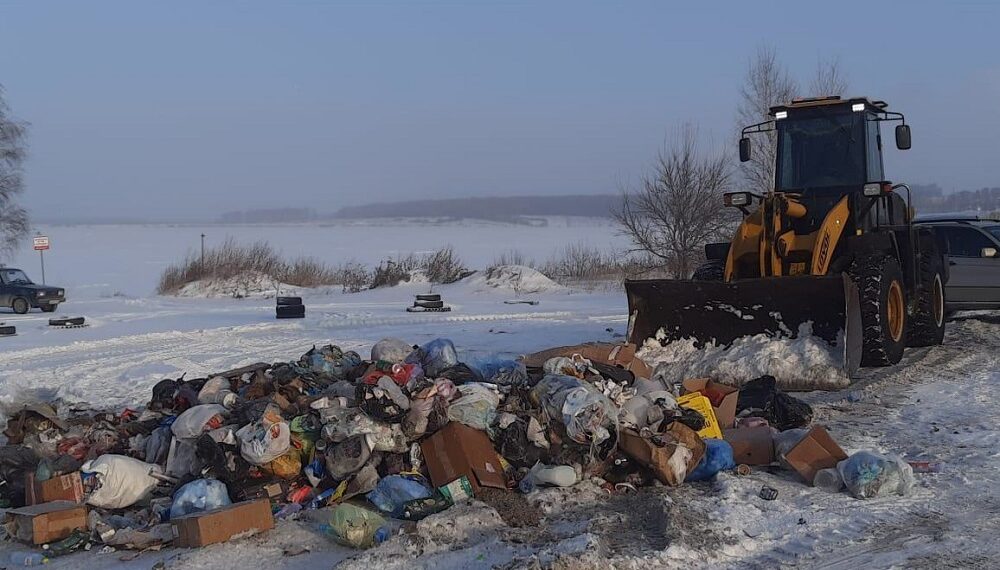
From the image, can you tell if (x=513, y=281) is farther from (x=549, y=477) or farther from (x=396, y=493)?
(x=396, y=493)

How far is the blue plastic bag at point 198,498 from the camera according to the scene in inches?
236

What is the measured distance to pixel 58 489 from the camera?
6.26 m

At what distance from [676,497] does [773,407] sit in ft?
7.01

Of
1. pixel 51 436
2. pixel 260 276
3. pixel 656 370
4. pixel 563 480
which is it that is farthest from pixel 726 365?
pixel 260 276

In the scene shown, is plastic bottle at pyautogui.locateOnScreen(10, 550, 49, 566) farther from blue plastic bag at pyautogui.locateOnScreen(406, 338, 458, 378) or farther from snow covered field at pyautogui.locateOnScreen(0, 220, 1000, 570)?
blue plastic bag at pyautogui.locateOnScreen(406, 338, 458, 378)

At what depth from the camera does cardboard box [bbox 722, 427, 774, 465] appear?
22.0 ft

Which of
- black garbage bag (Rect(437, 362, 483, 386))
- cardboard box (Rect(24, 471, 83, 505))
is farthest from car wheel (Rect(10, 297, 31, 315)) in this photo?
black garbage bag (Rect(437, 362, 483, 386))

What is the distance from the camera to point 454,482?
19.5 feet

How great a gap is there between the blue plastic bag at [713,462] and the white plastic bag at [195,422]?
3.48 meters

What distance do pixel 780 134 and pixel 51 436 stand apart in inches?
336

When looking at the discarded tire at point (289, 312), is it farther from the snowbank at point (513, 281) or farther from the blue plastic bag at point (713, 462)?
the blue plastic bag at point (713, 462)

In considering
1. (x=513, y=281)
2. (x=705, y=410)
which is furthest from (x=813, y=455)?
(x=513, y=281)

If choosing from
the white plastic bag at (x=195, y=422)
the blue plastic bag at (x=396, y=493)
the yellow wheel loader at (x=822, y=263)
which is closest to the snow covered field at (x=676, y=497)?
the blue plastic bag at (x=396, y=493)

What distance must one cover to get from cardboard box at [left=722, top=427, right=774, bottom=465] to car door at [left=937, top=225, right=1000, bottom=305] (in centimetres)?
797
